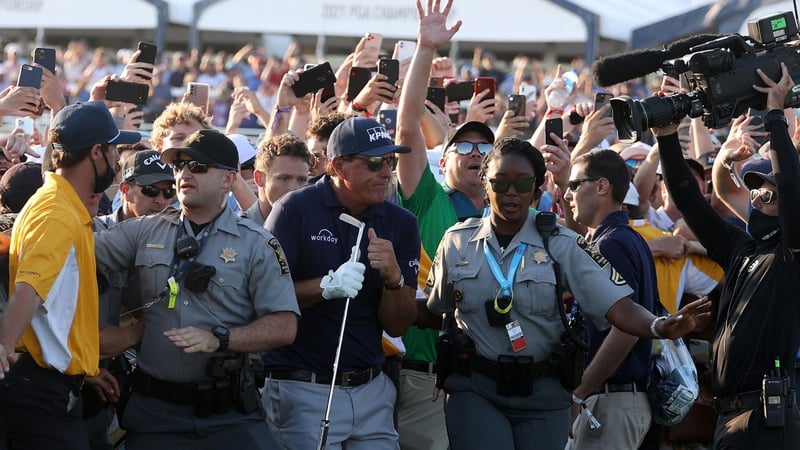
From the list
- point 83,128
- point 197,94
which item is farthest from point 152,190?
point 197,94

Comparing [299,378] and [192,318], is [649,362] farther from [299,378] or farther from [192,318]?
[192,318]

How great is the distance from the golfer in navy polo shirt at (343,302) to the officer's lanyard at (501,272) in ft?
1.31

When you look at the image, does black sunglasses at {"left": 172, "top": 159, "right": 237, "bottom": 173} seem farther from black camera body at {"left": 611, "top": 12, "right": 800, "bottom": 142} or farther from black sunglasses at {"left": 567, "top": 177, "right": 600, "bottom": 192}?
black sunglasses at {"left": 567, "top": 177, "right": 600, "bottom": 192}

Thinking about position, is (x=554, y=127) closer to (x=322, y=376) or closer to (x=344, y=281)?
(x=322, y=376)

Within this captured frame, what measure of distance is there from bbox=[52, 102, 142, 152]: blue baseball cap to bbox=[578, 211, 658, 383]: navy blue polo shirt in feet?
9.37

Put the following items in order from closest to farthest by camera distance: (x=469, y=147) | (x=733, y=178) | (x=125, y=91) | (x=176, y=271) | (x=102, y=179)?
(x=176, y=271)
(x=102, y=179)
(x=733, y=178)
(x=469, y=147)
(x=125, y=91)

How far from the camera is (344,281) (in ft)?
19.4

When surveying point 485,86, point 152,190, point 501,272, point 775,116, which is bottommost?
point 501,272

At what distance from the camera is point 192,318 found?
5.87 m

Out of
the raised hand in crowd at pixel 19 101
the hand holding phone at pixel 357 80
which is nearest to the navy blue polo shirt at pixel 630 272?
the hand holding phone at pixel 357 80

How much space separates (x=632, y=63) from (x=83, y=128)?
2.78m

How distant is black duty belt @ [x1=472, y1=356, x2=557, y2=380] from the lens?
623cm

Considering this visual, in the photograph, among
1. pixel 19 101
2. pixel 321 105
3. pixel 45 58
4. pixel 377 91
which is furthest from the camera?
pixel 321 105

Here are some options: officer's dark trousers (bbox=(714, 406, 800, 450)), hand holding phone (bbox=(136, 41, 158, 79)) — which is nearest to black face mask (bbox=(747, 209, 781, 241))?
officer's dark trousers (bbox=(714, 406, 800, 450))
